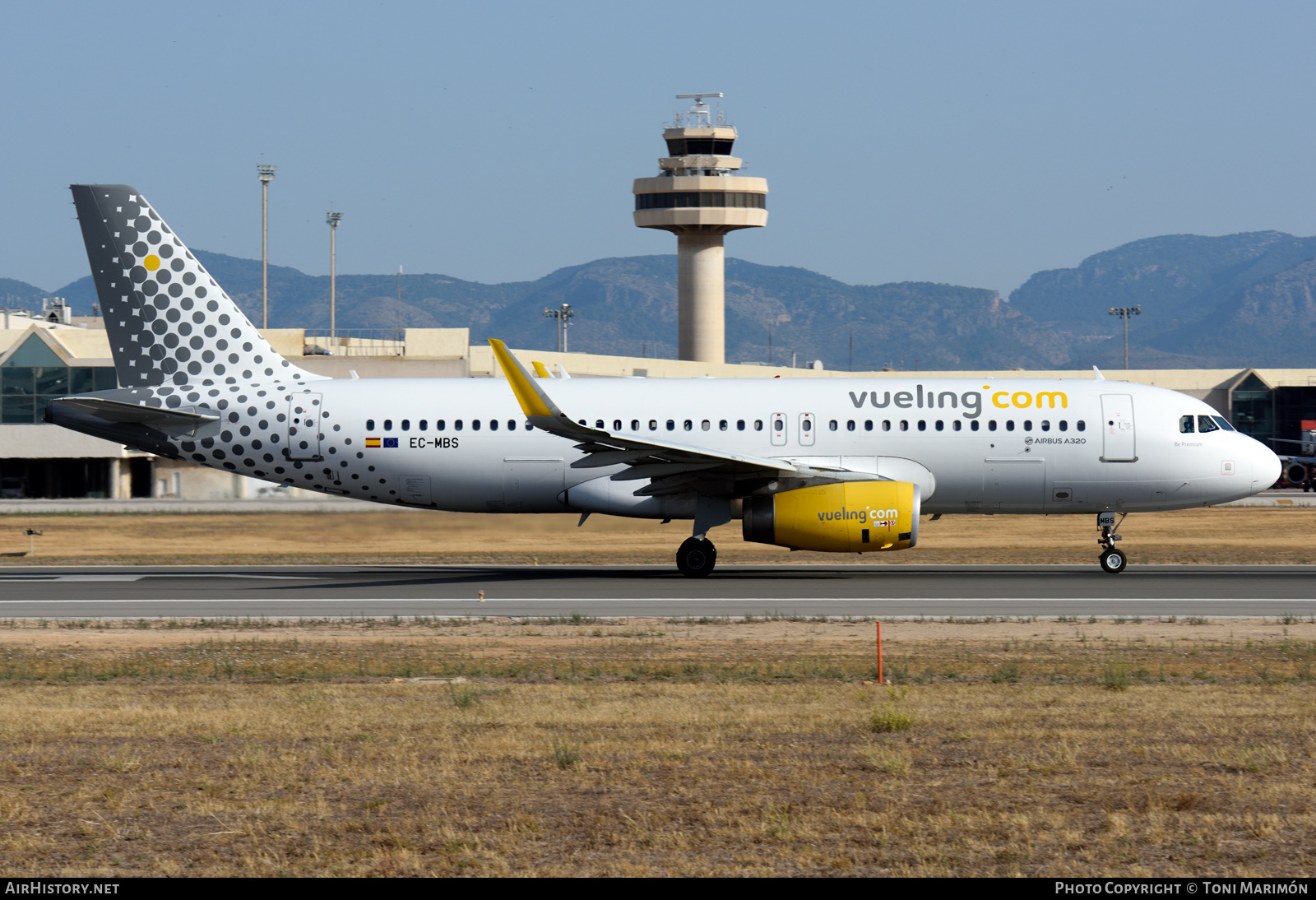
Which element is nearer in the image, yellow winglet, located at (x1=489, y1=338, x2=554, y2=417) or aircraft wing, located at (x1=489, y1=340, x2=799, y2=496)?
yellow winglet, located at (x1=489, y1=338, x2=554, y2=417)

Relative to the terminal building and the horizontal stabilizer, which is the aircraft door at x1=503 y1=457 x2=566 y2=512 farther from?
the terminal building

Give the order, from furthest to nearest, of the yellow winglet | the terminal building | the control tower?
the control tower → the terminal building → the yellow winglet

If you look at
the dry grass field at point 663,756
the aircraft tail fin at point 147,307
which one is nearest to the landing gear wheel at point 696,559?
the dry grass field at point 663,756

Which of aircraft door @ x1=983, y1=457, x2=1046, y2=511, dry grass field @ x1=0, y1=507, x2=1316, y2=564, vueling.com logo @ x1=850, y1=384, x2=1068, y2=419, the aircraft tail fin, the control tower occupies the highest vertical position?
the control tower

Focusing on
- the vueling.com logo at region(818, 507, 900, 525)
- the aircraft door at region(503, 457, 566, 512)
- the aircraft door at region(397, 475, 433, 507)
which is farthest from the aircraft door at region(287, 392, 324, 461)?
the vueling.com logo at region(818, 507, 900, 525)

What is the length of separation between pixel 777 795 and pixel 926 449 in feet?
62.3

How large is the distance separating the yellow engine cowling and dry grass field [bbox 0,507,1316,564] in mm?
4726

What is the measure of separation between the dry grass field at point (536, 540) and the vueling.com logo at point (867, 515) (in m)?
5.67

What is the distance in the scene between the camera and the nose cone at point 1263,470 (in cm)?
2862

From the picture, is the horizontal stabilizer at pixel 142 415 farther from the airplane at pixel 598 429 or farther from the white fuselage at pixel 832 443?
the white fuselage at pixel 832 443

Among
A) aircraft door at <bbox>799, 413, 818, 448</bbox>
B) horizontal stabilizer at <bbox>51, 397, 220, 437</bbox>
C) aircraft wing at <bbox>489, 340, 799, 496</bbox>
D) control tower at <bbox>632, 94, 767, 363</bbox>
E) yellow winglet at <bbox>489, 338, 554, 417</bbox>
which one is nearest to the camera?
yellow winglet at <bbox>489, 338, 554, 417</bbox>

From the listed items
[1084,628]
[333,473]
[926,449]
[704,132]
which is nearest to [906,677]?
[1084,628]

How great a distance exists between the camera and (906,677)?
1595 cm

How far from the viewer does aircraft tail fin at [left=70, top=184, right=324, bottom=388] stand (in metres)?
29.2
